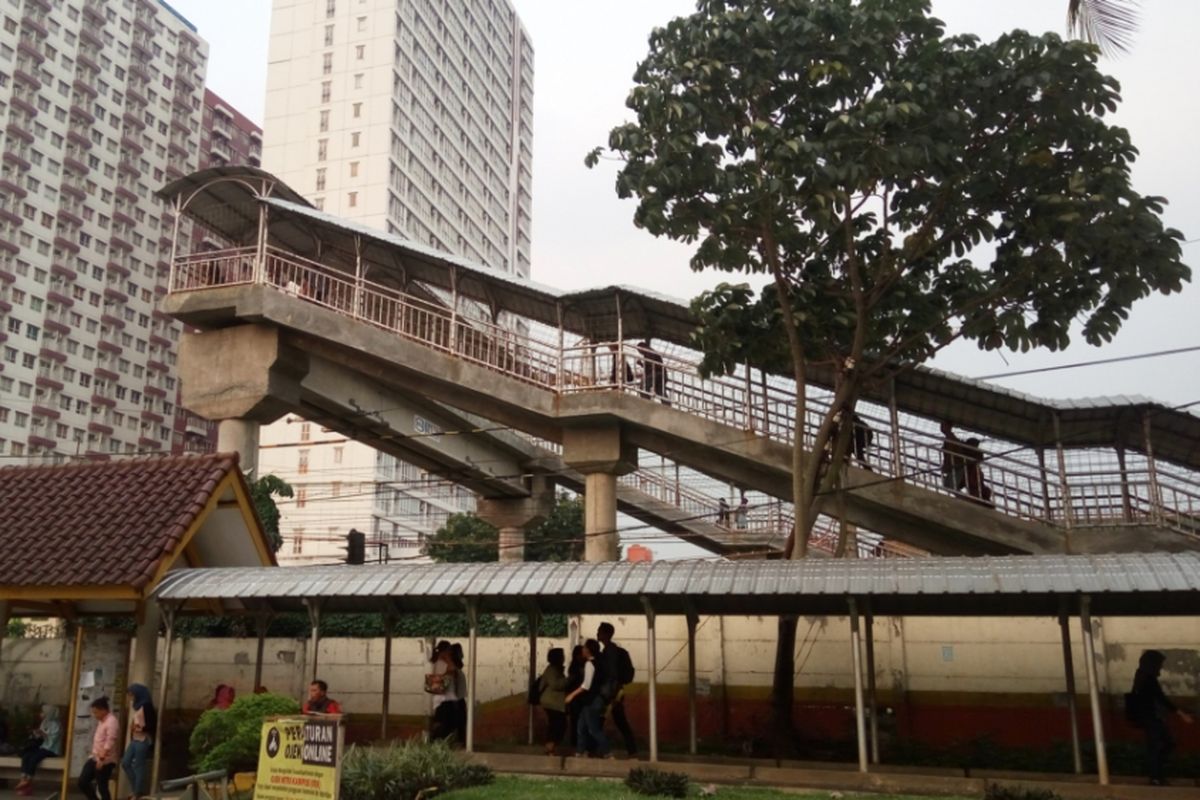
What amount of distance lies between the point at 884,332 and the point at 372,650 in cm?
937

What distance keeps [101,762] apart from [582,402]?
10699 mm

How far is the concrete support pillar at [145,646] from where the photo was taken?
47.1 ft

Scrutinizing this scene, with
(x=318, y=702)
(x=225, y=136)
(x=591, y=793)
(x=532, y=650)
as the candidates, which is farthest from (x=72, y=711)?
(x=225, y=136)

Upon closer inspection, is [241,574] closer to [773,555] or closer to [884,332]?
[884,332]

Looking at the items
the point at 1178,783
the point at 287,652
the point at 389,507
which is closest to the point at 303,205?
the point at 287,652

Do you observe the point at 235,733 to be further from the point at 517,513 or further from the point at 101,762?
the point at 517,513

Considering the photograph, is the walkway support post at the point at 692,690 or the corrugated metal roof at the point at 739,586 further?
the walkway support post at the point at 692,690

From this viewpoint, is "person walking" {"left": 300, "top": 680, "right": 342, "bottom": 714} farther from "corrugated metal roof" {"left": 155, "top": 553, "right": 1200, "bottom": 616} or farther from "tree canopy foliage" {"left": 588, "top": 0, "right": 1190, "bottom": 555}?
"tree canopy foliage" {"left": 588, "top": 0, "right": 1190, "bottom": 555}

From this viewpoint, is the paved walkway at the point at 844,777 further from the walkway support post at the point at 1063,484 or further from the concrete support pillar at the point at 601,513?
the concrete support pillar at the point at 601,513

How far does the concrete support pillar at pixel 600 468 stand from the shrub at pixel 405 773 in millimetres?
9836

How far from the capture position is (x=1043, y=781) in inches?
459

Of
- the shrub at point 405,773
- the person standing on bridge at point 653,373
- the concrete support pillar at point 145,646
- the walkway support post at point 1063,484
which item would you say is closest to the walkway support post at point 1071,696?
the walkway support post at point 1063,484

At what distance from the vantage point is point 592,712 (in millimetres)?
13016

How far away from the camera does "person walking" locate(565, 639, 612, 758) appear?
1291 cm
